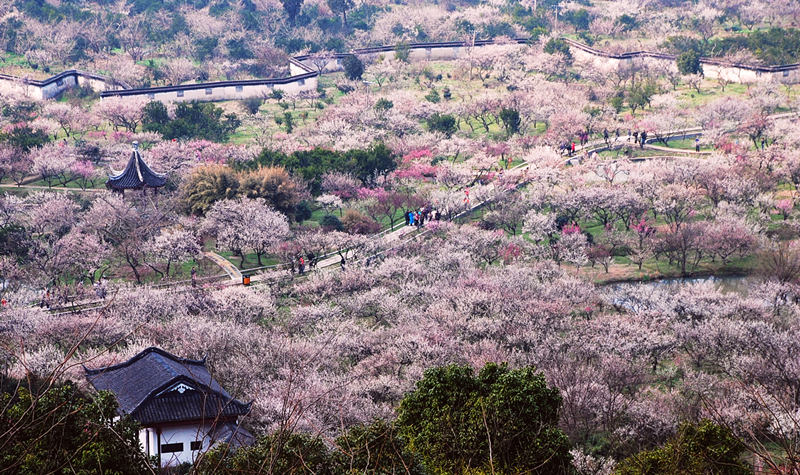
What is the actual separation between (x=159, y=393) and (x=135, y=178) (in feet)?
90.7

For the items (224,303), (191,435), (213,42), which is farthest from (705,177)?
(213,42)

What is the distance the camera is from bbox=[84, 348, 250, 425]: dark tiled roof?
29328 millimetres

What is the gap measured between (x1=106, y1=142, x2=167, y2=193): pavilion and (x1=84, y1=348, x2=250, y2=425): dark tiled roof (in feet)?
81.2

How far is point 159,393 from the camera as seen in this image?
97.6 ft

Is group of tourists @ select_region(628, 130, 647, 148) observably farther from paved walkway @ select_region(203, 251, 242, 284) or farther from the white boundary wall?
paved walkway @ select_region(203, 251, 242, 284)

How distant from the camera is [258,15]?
10556 centimetres

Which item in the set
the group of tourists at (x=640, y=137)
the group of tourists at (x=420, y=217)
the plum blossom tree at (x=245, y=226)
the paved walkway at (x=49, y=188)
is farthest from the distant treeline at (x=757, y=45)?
the paved walkway at (x=49, y=188)

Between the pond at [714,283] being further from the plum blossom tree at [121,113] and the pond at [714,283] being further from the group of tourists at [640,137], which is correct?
the plum blossom tree at [121,113]

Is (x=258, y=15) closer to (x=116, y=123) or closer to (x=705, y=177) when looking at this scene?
(x=116, y=123)

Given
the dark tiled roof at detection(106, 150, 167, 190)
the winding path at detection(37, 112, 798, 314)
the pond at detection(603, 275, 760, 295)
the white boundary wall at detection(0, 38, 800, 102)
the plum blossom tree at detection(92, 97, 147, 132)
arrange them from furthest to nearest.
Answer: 1. the white boundary wall at detection(0, 38, 800, 102)
2. the plum blossom tree at detection(92, 97, 147, 132)
3. the dark tiled roof at detection(106, 150, 167, 190)
4. the pond at detection(603, 275, 760, 295)
5. the winding path at detection(37, 112, 798, 314)

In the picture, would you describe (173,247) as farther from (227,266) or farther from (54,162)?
(54,162)

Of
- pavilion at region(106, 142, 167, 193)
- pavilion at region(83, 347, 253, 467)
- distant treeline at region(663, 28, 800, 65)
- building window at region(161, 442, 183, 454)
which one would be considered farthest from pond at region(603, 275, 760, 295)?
distant treeline at region(663, 28, 800, 65)

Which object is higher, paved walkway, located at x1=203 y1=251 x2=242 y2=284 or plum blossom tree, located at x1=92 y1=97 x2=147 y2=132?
paved walkway, located at x1=203 y1=251 x2=242 y2=284

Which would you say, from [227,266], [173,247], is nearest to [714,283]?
[227,266]
